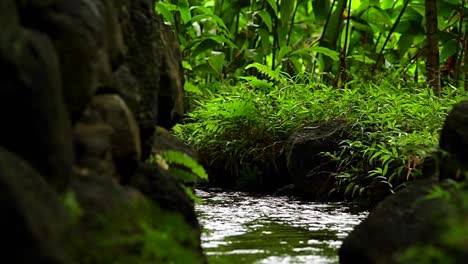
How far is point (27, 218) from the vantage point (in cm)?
224

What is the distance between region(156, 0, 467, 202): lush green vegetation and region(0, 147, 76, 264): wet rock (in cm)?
284

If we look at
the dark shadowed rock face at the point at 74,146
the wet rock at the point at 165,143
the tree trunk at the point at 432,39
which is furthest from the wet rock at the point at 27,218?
the tree trunk at the point at 432,39

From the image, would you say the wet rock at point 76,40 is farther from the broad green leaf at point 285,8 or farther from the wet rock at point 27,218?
the broad green leaf at point 285,8

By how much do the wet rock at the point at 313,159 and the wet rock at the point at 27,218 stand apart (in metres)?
4.47

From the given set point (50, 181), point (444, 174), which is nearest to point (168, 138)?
point (444, 174)

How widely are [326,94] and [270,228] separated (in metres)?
2.59

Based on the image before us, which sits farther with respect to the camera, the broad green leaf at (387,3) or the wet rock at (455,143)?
the broad green leaf at (387,3)

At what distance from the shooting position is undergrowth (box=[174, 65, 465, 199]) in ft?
20.0

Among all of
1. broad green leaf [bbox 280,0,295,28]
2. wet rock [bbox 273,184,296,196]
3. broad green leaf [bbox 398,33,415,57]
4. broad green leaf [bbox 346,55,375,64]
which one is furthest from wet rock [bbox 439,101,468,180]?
broad green leaf [bbox 398,33,415,57]

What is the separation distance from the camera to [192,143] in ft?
26.0

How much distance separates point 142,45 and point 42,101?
1334mm

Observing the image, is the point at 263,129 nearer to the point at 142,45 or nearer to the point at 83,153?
the point at 142,45

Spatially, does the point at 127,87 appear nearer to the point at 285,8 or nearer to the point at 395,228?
the point at 395,228

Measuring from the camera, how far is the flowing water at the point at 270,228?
4113 mm
